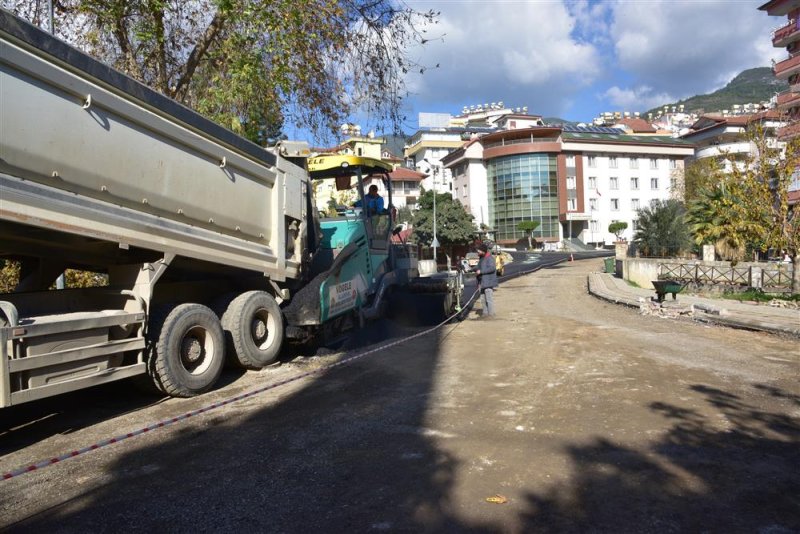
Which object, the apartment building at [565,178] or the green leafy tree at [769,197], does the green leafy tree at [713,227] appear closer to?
the green leafy tree at [769,197]

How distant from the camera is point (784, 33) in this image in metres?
44.3

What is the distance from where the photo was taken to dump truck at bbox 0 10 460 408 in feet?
15.2

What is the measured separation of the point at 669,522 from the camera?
127 inches

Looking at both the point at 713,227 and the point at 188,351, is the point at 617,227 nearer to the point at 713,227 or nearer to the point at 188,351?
the point at 713,227

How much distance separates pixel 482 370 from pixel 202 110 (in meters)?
6.77

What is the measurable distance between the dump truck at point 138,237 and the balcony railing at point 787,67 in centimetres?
4662

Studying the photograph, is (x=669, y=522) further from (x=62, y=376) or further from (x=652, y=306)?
(x=652, y=306)

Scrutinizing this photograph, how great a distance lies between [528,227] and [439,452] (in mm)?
59161

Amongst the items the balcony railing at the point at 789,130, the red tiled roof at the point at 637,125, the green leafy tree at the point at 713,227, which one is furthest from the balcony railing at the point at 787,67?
the red tiled roof at the point at 637,125

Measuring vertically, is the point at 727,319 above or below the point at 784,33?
below

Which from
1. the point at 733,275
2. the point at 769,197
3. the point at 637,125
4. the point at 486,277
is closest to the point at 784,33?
the point at 733,275

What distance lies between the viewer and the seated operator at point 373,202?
9.85 metres

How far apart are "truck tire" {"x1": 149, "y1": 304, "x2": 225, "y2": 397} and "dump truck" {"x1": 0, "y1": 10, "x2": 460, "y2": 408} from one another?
2 cm

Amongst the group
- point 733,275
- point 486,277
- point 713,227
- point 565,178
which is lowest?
point 733,275
